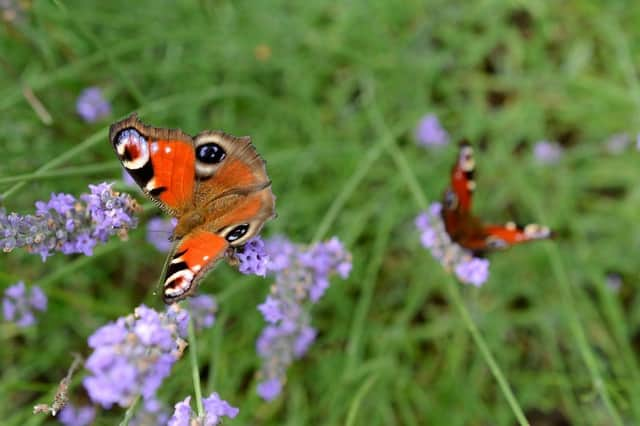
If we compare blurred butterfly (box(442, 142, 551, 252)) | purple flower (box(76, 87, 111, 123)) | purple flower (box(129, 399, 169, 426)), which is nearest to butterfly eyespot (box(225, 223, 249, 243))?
blurred butterfly (box(442, 142, 551, 252))

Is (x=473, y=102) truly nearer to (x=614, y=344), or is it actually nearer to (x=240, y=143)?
(x=614, y=344)

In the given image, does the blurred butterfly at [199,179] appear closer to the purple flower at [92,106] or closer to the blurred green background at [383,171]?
the blurred green background at [383,171]

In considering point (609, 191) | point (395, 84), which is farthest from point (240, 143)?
point (609, 191)

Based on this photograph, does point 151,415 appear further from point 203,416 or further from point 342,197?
point 342,197

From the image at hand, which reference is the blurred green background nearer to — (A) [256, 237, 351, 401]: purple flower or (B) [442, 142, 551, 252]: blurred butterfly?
(A) [256, 237, 351, 401]: purple flower

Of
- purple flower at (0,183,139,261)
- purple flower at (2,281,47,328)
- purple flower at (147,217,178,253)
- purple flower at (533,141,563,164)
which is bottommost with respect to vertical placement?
purple flower at (0,183,139,261)

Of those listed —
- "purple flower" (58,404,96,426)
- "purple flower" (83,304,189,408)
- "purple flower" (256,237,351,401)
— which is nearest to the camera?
"purple flower" (83,304,189,408)

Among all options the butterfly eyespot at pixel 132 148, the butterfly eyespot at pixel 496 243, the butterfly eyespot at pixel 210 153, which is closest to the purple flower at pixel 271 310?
the butterfly eyespot at pixel 210 153

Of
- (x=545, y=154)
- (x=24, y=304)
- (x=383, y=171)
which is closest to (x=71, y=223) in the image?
(x=24, y=304)
